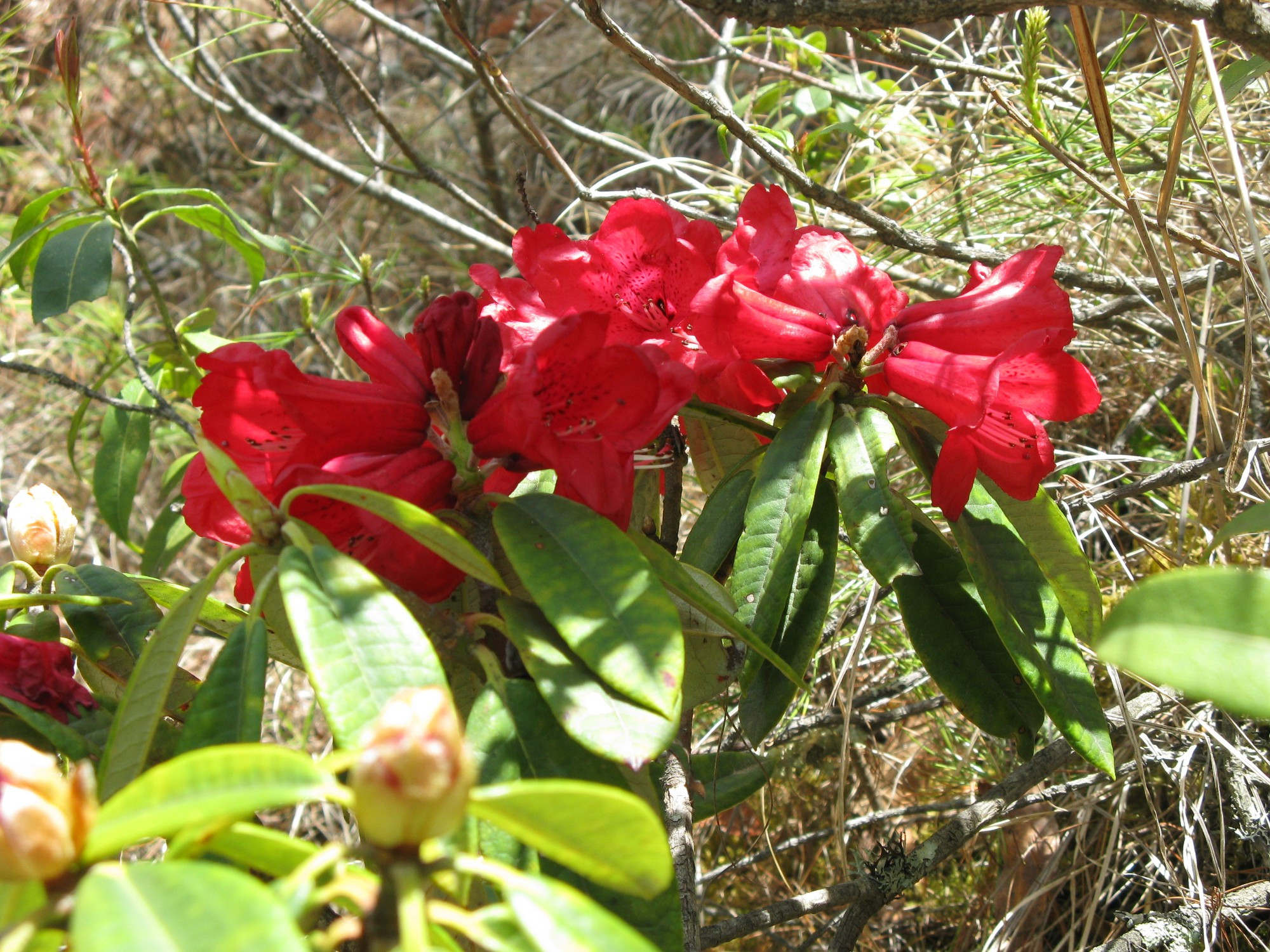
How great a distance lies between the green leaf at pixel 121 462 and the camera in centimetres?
172

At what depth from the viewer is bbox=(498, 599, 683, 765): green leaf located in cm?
60

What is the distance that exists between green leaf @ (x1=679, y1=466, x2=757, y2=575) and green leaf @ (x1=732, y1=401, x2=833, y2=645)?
7 centimetres

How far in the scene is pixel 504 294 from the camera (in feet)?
3.17

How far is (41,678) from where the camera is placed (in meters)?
0.82

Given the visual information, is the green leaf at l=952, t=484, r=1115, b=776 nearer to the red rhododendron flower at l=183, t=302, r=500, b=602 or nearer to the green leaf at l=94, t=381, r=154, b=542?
the red rhododendron flower at l=183, t=302, r=500, b=602

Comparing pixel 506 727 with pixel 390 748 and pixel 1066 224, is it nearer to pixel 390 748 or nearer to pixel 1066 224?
pixel 390 748

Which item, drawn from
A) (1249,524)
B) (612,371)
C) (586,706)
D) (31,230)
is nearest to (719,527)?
(612,371)

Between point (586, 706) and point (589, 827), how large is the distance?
164mm

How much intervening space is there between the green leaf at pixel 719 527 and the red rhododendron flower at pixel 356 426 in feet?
0.76

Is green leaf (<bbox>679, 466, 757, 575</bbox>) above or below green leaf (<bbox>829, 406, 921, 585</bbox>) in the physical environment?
below

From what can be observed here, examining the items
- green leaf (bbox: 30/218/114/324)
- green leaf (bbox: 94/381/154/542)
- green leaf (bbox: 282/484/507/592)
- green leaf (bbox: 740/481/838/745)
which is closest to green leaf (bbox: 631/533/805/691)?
green leaf (bbox: 740/481/838/745)

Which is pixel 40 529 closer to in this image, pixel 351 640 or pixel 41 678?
pixel 41 678

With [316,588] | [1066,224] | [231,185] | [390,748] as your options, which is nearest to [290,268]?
[231,185]

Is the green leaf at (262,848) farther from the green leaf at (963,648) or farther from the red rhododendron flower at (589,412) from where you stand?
the green leaf at (963,648)
